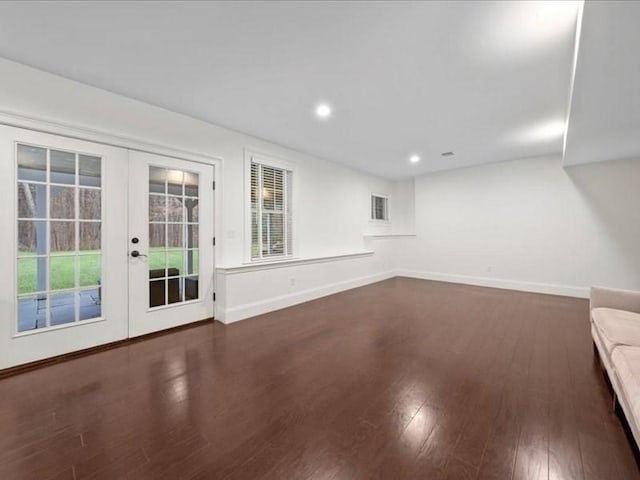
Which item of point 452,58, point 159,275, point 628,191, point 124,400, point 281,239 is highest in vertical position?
point 452,58

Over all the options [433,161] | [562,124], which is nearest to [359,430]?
[562,124]

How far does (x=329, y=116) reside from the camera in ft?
11.2

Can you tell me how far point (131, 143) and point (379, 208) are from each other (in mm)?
5666

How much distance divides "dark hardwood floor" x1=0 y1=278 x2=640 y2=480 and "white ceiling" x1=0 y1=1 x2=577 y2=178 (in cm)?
262

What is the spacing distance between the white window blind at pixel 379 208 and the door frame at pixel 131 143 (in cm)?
415

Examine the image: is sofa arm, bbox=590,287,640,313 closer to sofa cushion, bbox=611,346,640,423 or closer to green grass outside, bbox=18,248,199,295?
sofa cushion, bbox=611,346,640,423

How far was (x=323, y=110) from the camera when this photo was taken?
3240 mm

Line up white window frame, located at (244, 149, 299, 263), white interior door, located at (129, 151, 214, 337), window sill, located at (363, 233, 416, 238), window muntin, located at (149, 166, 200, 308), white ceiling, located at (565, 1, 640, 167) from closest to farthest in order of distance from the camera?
white ceiling, located at (565, 1, 640, 167), white interior door, located at (129, 151, 214, 337), window muntin, located at (149, 166, 200, 308), white window frame, located at (244, 149, 299, 263), window sill, located at (363, 233, 416, 238)

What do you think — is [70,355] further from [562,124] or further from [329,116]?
[562,124]

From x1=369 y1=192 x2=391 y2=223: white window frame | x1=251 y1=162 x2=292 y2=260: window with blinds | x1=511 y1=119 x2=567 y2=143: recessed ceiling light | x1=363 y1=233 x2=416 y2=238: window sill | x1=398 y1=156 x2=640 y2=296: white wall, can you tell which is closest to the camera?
x1=511 y1=119 x2=567 y2=143: recessed ceiling light

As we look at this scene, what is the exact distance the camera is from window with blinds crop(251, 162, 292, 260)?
168 inches

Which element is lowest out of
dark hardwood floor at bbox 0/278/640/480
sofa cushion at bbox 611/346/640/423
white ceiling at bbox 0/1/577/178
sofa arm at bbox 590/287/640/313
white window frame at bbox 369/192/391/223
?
dark hardwood floor at bbox 0/278/640/480

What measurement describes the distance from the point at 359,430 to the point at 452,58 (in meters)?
2.84

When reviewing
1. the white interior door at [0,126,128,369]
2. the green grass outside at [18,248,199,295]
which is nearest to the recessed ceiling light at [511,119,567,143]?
the white interior door at [0,126,128,369]
